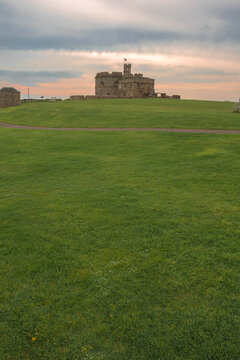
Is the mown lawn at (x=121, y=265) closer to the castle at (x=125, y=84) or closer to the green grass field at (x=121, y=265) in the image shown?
the green grass field at (x=121, y=265)

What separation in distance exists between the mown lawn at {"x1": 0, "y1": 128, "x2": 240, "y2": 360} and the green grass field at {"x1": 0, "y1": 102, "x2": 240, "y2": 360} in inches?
0.8

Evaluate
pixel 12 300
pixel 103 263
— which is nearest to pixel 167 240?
pixel 103 263

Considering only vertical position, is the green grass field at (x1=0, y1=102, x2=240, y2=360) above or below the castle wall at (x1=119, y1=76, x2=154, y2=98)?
below

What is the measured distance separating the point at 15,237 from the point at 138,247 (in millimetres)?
3286

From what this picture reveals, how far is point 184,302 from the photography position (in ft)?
16.9

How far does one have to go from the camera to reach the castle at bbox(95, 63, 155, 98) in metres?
75.9

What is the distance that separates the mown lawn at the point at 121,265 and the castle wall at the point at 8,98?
62.7 metres

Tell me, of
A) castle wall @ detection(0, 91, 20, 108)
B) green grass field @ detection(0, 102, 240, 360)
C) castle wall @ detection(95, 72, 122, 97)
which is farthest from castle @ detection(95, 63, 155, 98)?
green grass field @ detection(0, 102, 240, 360)

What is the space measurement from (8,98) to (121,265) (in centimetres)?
7156

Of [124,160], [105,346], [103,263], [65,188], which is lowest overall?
[105,346]

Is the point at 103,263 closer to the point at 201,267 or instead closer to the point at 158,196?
the point at 201,267

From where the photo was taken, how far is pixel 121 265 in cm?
623

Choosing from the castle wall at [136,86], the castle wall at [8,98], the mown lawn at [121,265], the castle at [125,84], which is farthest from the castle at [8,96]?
the mown lawn at [121,265]

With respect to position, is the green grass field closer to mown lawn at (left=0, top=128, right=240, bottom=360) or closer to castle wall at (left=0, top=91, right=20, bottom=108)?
mown lawn at (left=0, top=128, right=240, bottom=360)
